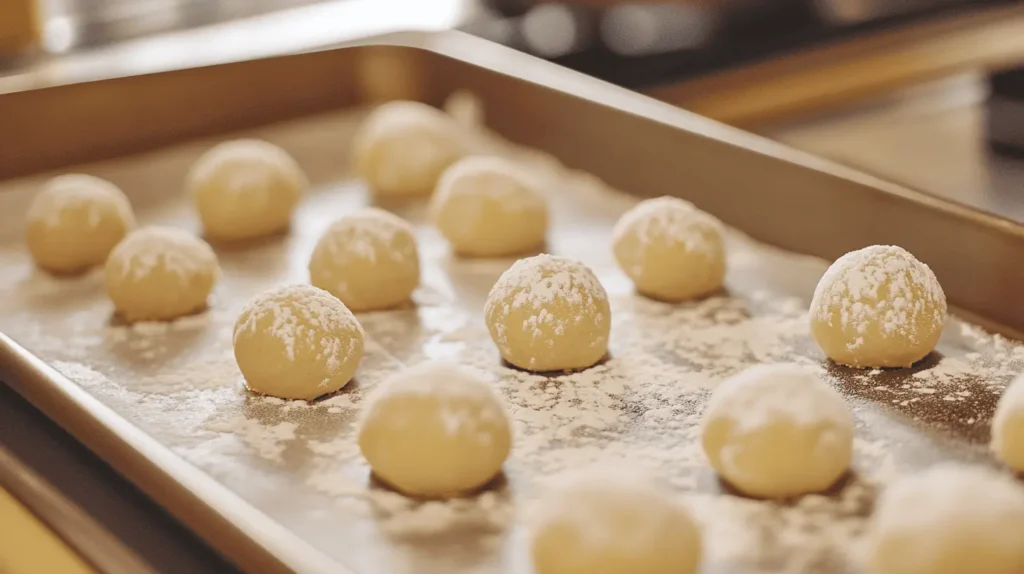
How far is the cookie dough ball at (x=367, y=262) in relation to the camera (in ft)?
4.91

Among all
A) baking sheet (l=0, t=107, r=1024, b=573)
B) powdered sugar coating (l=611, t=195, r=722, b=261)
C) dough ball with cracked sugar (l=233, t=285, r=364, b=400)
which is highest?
powdered sugar coating (l=611, t=195, r=722, b=261)

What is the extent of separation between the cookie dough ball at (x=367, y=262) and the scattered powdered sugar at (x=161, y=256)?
0.14 m

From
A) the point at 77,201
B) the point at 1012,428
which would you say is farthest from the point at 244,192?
the point at 1012,428

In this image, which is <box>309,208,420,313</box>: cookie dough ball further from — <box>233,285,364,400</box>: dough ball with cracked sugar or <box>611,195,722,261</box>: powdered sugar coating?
<box>611,195,722,261</box>: powdered sugar coating

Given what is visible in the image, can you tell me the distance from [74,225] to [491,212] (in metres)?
0.57

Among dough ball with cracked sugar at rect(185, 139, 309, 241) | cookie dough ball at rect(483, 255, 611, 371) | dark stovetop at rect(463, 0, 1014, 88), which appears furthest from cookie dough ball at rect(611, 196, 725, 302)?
dark stovetop at rect(463, 0, 1014, 88)

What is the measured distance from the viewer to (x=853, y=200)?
144 centimetres

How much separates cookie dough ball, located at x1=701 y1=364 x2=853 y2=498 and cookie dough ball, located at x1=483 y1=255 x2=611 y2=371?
255 mm

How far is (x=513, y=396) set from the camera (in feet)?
4.27

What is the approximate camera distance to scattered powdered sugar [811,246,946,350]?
50.1 inches

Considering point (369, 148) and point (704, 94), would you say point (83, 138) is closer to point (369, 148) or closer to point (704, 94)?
point (369, 148)

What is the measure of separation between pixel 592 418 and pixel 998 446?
0.40 metres

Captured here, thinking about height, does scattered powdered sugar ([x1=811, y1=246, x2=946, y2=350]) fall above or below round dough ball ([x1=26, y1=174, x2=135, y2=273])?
above

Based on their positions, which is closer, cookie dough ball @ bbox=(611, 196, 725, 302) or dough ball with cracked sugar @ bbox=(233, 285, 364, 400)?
dough ball with cracked sugar @ bbox=(233, 285, 364, 400)
